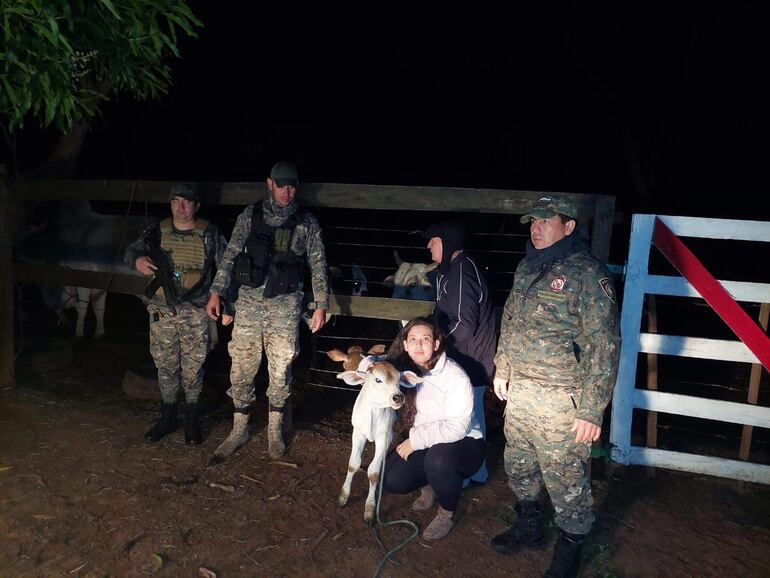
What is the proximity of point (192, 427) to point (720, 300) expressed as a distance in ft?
14.9

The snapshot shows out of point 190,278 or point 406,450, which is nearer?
point 406,450

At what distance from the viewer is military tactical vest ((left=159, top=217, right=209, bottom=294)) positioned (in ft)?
16.9

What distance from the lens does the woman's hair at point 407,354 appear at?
3872 mm

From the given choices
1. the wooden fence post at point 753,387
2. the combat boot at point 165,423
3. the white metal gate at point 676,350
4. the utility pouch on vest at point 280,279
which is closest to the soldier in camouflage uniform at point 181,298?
the combat boot at point 165,423

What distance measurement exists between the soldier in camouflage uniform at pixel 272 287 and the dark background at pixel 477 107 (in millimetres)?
12917

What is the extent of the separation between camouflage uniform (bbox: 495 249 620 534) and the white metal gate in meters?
1.51

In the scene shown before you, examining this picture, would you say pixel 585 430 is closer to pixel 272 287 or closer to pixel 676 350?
pixel 676 350

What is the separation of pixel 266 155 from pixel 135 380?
20140 mm

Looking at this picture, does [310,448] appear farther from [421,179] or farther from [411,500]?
[421,179]

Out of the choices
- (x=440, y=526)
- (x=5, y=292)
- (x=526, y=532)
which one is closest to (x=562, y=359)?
(x=526, y=532)

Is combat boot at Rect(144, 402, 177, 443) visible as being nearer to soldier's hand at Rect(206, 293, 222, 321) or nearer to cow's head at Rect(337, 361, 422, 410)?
soldier's hand at Rect(206, 293, 222, 321)

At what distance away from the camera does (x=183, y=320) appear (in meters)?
5.23

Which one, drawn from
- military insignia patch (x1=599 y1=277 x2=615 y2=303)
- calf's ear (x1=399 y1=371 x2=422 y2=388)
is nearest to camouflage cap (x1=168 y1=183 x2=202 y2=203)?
calf's ear (x1=399 y1=371 x2=422 y2=388)

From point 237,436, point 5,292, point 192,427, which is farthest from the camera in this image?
point 5,292
